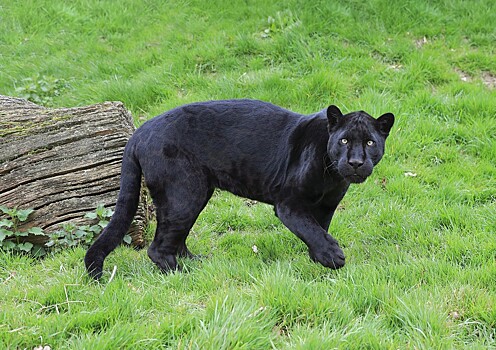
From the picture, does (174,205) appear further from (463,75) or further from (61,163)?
(463,75)

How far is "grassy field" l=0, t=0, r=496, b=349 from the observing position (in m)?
3.37

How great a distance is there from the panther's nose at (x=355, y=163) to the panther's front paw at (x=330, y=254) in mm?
573

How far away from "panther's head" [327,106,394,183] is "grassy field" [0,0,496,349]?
701mm

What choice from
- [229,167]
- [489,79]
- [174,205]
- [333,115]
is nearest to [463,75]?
[489,79]

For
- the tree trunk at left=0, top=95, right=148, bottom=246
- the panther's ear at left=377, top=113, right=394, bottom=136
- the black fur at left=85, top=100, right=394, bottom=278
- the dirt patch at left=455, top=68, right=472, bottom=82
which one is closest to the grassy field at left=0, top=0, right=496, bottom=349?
the dirt patch at left=455, top=68, right=472, bottom=82

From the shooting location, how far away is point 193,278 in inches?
166

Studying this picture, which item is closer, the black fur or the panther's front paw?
the panther's front paw

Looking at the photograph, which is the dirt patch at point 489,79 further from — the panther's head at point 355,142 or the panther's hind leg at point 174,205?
the panther's hind leg at point 174,205

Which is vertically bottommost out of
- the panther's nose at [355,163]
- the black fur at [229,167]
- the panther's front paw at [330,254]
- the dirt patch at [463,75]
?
the dirt patch at [463,75]

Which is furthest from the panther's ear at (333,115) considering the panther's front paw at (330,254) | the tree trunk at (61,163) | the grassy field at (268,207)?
the tree trunk at (61,163)

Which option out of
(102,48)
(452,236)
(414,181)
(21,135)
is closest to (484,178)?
(414,181)

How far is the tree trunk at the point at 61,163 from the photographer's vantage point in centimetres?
Answer: 512

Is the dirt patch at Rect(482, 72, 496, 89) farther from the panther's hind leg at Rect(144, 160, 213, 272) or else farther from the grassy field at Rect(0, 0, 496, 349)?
the panther's hind leg at Rect(144, 160, 213, 272)

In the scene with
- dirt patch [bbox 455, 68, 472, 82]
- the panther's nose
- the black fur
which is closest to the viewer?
the panther's nose
